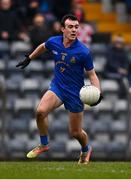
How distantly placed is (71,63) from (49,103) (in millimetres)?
672

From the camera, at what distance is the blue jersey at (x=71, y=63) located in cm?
1555

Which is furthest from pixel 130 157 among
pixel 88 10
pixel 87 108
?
pixel 88 10

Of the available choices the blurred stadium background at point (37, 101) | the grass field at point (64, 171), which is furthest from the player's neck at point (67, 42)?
the blurred stadium background at point (37, 101)

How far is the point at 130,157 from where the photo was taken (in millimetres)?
21047

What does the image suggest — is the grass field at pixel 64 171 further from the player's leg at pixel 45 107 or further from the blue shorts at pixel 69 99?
the blue shorts at pixel 69 99

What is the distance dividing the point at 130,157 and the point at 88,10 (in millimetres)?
4888

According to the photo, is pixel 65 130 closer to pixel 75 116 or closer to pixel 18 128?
pixel 18 128

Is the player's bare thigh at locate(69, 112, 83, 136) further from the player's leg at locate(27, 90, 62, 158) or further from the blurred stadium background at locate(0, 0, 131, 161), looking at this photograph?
the blurred stadium background at locate(0, 0, 131, 161)

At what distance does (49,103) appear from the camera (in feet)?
51.2

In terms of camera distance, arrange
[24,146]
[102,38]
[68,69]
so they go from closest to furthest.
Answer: [68,69], [24,146], [102,38]

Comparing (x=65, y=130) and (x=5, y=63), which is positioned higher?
(x=5, y=63)

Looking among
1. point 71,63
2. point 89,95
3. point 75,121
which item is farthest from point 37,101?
point 89,95

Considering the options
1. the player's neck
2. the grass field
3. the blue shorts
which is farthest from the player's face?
the grass field

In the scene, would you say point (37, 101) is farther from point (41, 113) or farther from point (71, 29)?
point (71, 29)
